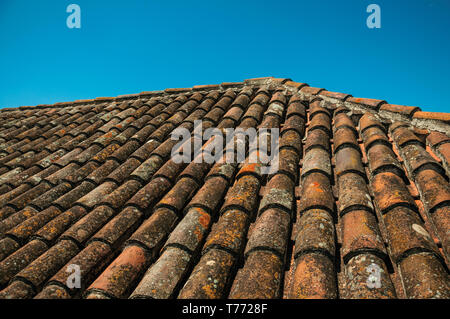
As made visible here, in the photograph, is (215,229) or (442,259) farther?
(215,229)

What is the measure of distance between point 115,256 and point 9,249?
114cm

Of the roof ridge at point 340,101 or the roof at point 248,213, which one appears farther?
the roof ridge at point 340,101

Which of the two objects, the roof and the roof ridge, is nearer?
the roof

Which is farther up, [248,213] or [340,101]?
[340,101]

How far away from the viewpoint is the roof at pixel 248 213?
1.86 metres

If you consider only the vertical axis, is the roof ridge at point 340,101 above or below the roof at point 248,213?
above

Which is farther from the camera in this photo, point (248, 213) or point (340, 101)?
point (340, 101)

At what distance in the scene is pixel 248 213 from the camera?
2484 millimetres

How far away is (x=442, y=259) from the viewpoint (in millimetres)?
1795

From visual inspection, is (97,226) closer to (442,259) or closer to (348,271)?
(348,271)

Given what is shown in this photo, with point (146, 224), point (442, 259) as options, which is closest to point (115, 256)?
point (146, 224)

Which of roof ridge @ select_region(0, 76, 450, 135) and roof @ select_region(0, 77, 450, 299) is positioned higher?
roof ridge @ select_region(0, 76, 450, 135)

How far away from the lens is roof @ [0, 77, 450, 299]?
73.2 inches

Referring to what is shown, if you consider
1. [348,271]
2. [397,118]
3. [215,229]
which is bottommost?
[348,271]
